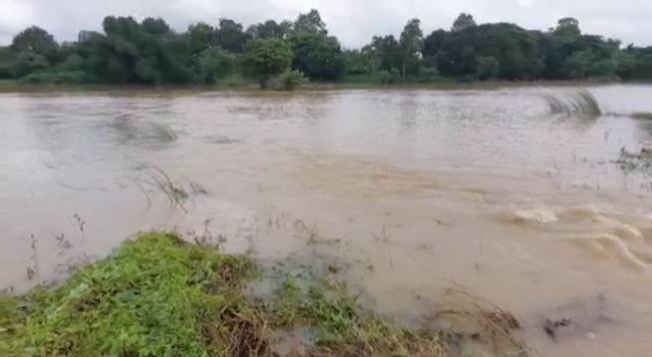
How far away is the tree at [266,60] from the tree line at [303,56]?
84 millimetres

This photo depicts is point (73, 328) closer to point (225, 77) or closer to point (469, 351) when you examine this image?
point (469, 351)

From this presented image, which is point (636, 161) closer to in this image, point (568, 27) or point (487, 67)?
point (487, 67)

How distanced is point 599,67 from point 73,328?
218ft

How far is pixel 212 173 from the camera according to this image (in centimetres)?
963

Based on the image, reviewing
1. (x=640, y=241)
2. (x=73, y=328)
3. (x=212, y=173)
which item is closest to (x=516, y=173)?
(x=640, y=241)

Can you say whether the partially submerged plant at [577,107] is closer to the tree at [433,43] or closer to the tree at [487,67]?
the tree at [487,67]

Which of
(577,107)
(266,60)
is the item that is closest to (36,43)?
(266,60)

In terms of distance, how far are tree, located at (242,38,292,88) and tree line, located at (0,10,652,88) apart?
0.28ft

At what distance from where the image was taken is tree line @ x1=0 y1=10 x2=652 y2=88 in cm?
4766

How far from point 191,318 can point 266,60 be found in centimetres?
4299

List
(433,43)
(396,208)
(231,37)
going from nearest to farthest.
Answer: (396,208) → (433,43) → (231,37)

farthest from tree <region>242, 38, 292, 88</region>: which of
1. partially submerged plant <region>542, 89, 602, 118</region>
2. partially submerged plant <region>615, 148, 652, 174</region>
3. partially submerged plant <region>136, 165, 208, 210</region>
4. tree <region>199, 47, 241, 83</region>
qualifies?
partially submerged plant <region>136, 165, 208, 210</region>

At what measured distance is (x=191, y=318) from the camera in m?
3.48

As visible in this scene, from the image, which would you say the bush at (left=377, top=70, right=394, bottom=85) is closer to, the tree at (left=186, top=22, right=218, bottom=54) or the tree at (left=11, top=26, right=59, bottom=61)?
the tree at (left=186, top=22, right=218, bottom=54)
